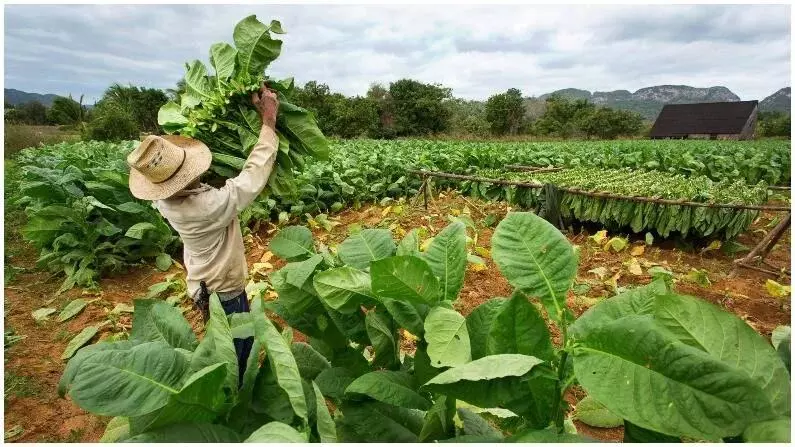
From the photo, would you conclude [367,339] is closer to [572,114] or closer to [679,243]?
[679,243]

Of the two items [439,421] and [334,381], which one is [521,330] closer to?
[439,421]

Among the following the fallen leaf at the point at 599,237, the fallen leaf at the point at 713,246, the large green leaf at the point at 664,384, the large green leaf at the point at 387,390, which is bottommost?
the fallen leaf at the point at 713,246

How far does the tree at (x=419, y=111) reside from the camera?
142 ft

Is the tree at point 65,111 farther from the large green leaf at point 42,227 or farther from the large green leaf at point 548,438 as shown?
the large green leaf at point 548,438

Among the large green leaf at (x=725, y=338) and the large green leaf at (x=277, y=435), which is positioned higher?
the large green leaf at (x=725, y=338)

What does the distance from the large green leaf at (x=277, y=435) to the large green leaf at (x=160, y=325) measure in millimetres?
447

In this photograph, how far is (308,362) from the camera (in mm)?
1072

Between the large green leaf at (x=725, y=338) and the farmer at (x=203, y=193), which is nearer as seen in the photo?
the large green leaf at (x=725, y=338)

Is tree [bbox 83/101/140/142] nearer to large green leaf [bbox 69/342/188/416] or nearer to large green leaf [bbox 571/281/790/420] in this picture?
large green leaf [bbox 69/342/188/416]

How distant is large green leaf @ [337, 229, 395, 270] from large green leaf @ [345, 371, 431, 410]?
292mm

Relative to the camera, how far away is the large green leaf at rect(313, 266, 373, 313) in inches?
37.8

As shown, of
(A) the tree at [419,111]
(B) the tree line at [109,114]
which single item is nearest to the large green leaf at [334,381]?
(B) the tree line at [109,114]

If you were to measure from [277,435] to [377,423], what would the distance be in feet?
0.95

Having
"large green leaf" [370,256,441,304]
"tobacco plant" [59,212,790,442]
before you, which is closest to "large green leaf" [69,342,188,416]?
"tobacco plant" [59,212,790,442]
